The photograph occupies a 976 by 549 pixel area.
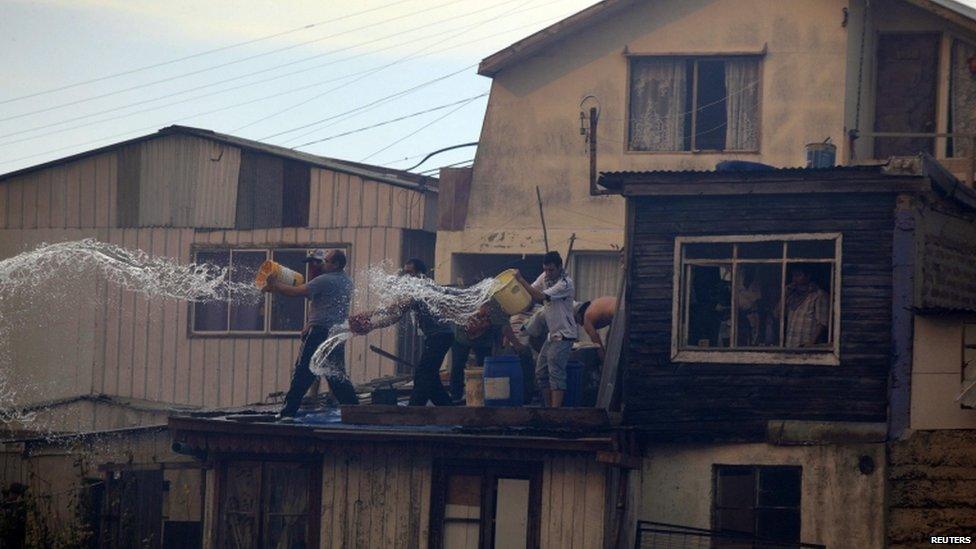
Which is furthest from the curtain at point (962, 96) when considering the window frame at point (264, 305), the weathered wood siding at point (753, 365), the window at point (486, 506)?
the window at point (486, 506)

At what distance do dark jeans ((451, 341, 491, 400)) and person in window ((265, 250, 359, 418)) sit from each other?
138cm

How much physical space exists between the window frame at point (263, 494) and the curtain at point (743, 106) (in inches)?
353

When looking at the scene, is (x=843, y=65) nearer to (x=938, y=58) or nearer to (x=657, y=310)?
(x=938, y=58)

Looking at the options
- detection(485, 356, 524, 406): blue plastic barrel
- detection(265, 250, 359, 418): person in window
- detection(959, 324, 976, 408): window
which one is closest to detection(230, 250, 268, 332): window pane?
detection(265, 250, 359, 418): person in window

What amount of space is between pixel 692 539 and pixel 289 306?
10.1 meters

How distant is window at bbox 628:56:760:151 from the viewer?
86.4 feet

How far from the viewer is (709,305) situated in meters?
20.0

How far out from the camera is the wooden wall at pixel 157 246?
88.8 feet

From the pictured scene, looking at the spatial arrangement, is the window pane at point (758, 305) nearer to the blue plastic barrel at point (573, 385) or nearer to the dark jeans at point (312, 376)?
the blue plastic barrel at point (573, 385)

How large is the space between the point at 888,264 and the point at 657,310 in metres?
2.74

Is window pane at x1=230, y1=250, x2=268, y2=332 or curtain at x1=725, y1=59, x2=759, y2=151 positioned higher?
curtain at x1=725, y1=59, x2=759, y2=151

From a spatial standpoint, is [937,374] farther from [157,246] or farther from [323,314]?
[157,246]

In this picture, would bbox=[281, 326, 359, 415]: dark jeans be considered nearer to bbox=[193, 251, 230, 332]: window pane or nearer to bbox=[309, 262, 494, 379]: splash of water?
bbox=[309, 262, 494, 379]: splash of water

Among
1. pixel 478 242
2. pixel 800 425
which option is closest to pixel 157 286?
pixel 478 242
